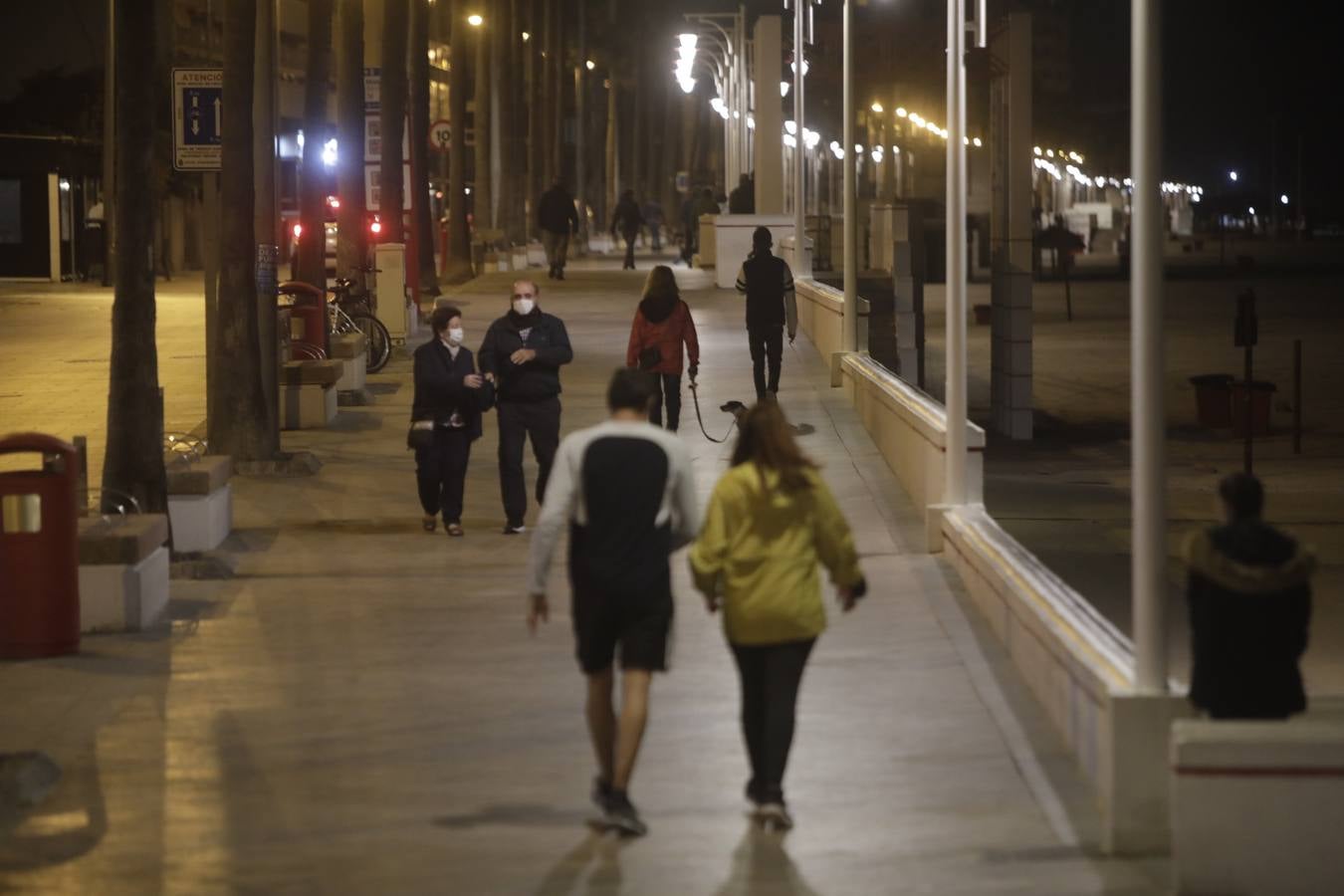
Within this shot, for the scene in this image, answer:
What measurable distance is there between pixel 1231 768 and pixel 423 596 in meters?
7.37

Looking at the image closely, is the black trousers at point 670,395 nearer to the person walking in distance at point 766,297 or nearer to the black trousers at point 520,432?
the person walking in distance at point 766,297

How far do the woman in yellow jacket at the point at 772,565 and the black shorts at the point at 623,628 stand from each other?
7.6 inches

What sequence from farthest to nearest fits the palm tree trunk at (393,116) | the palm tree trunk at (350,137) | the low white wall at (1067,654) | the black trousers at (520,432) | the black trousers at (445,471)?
1. the palm tree trunk at (393,116)
2. the palm tree trunk at (350,137)
3. the black trousers at (445,471)
4. the black trousers at (520,432)
5. the low white wall at (1067,654)

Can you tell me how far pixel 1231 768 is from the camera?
7.43 m

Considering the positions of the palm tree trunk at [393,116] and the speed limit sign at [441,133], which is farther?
the speed limit sign at [441,133]

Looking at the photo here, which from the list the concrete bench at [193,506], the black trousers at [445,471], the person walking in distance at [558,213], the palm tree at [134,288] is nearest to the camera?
the palm tree at [134,288]

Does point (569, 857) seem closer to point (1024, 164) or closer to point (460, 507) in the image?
point (460, 507)

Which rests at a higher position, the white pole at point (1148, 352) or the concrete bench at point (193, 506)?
the white pole at point (1148, 352)

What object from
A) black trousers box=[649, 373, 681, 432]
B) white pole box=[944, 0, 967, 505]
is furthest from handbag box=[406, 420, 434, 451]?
black trousers box=[649, 373, 681, 432]

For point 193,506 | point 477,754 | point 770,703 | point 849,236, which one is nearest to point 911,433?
point 193,506

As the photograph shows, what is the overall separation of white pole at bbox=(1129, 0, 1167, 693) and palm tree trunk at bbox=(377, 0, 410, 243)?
1142 inches

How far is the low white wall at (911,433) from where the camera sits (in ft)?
49.8

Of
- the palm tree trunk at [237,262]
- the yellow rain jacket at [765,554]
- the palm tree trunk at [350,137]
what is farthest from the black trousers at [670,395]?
the palm tree trunk at [350,137]

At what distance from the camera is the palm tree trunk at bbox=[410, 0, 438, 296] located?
45.2m
